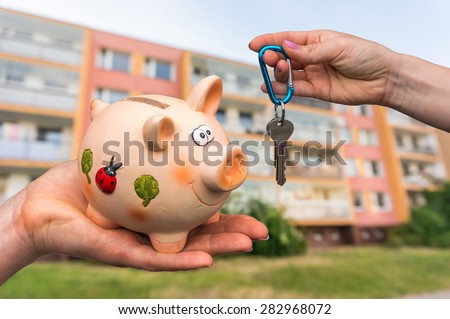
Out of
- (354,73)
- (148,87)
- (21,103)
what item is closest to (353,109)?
(148,87)

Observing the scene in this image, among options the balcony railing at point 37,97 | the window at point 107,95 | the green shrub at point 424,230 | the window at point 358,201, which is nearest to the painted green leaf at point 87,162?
the balcony railing at point 37,97

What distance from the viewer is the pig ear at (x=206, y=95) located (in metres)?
1.46

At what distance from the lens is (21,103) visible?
968 centimetres

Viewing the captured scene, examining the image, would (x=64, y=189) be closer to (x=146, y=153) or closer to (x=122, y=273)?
(x=146, y=153)

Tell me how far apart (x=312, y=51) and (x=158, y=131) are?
0.91 m

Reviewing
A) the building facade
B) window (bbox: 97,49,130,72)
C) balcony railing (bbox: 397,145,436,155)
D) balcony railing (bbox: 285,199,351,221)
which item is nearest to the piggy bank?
the building facade

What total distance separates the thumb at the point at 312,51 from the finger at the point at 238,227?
2.69 feet

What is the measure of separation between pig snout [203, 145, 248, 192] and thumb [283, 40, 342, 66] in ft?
2.07

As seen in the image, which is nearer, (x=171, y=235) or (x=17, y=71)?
(x=171, y=235)

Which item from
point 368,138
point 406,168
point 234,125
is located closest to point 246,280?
point 234,125

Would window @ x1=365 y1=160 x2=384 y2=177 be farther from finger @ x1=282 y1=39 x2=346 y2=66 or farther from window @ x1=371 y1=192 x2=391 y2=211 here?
finger @ x1=282 y1=39 x2=346 y2=66

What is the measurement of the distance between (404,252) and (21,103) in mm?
13221

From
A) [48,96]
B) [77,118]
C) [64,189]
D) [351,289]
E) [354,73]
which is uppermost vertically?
[48,96]

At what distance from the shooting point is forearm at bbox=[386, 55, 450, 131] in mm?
1828
